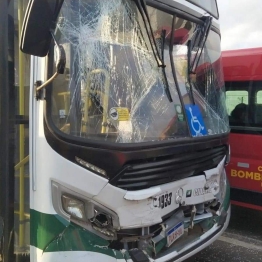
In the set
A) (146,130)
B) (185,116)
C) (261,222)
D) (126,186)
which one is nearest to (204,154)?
(185,116)

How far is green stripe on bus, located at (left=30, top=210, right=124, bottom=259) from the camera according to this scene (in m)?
2.53

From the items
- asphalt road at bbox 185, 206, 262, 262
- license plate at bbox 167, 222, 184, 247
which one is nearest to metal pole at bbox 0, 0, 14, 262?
license plate at bbox 167, 222, 184, 247

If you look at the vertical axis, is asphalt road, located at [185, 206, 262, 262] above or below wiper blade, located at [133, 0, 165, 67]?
below

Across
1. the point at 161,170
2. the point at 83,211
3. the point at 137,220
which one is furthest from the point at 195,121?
the point at 83,211

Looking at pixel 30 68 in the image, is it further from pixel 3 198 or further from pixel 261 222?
pixel 261 222

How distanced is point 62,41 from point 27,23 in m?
0.35

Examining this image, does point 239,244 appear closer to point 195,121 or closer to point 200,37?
point 195,121

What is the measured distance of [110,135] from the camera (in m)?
2.67

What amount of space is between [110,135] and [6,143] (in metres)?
0.68

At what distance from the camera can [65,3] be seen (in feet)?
8.36

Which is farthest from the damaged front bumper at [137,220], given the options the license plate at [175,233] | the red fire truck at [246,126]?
the red fire truck at [246,126]

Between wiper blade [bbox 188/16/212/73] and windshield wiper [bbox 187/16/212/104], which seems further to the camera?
wiper blade [bbox 188/16/212/73]

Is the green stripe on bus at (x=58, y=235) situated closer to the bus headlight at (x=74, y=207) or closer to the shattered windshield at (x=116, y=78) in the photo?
the bus headlight at (x=74, y=207)

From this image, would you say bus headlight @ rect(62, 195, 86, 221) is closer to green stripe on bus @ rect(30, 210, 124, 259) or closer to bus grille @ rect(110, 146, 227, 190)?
green stripe on bus @ rect(30, 210, 124, 259)
